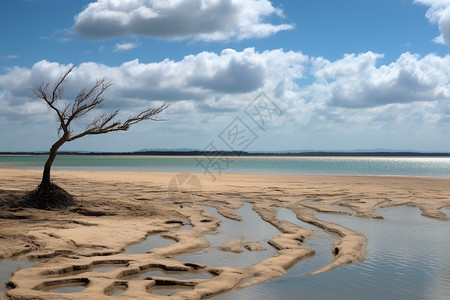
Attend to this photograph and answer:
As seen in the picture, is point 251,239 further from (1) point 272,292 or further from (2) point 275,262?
(1) point 272,292

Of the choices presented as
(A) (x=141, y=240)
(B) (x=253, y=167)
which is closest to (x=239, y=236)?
(A) (x=141, y=240)

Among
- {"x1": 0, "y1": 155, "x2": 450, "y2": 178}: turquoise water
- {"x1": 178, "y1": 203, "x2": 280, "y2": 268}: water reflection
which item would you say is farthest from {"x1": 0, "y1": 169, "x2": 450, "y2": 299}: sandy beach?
{"x1": 0, "y1": 155, "x2": 450, "y2": 178}: turquoise water

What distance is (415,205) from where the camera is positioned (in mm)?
16359

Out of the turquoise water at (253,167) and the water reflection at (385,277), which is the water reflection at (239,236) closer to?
the water reflection at (385,277)

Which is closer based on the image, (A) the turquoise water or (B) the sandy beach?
(B) the sandy beach

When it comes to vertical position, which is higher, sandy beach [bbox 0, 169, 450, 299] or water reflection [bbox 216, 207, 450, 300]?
sandy beach [bbox 0, 169, 450, 299]

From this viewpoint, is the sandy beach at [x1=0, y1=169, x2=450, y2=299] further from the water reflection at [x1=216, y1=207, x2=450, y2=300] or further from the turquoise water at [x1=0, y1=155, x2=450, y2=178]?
the turquoise water at [x1=0, y1=155, x2=450, y2=178]

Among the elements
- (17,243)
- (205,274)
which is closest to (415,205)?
(205,274)

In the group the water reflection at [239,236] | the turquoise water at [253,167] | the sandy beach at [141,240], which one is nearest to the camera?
the sandy beach at [141,240]

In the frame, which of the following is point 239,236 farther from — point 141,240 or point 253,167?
point 253,167

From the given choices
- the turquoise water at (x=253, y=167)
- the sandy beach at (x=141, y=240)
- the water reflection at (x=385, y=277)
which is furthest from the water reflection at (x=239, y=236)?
the turquoise water at (x=253, y=167)

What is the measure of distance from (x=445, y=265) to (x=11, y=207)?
32.9ft

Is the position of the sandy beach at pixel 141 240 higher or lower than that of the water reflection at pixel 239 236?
higher

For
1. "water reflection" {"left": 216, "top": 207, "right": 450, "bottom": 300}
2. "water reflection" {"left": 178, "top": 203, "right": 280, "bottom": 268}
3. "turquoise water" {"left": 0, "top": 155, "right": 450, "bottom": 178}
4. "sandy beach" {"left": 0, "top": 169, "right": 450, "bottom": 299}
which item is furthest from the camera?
"turquoise water" {"left": 0, "top": 155, "right": 450, "bottom": 178}
